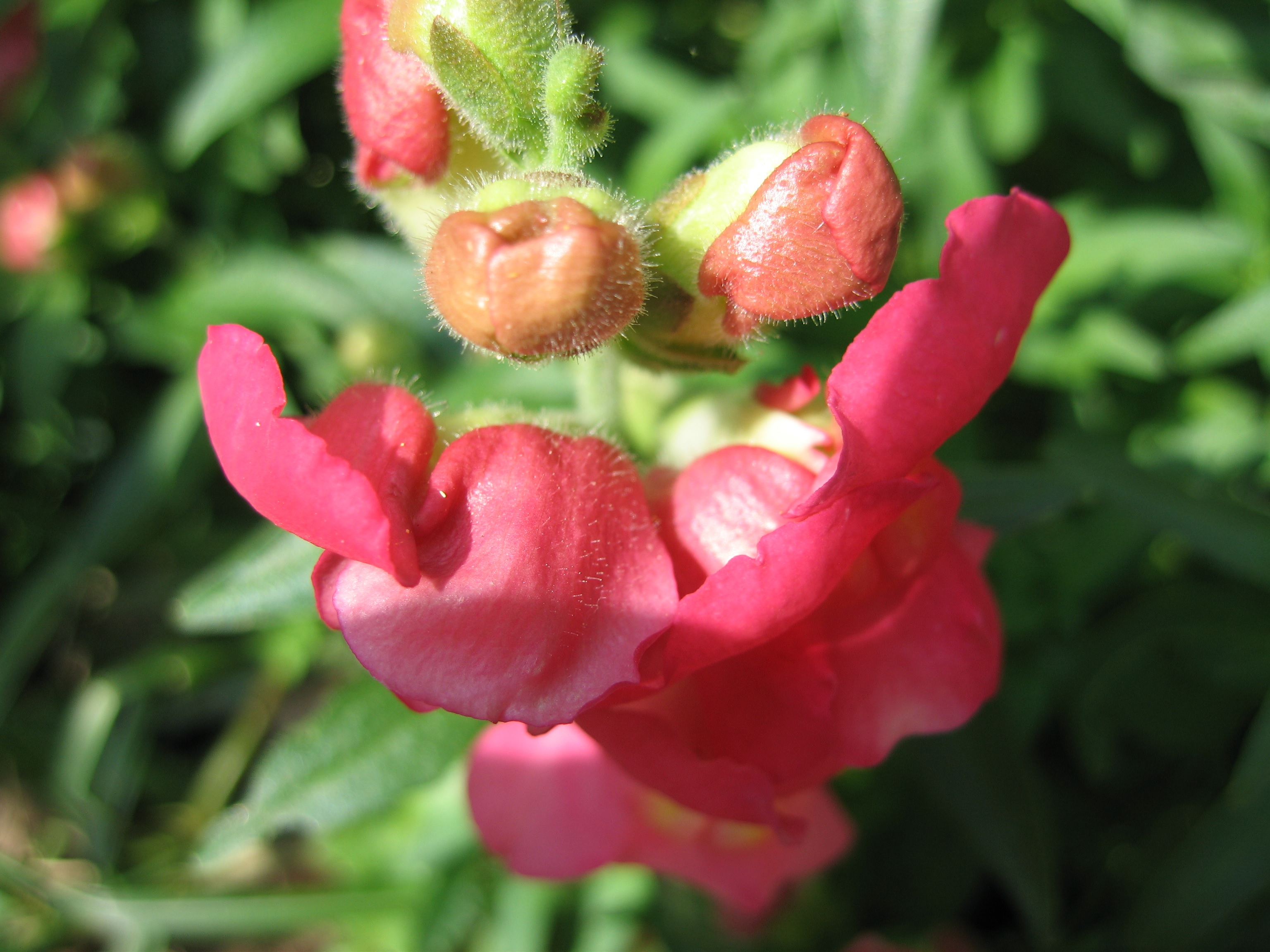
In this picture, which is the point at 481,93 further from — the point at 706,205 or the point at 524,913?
the point at 524,913

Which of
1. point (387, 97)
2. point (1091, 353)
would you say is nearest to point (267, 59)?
point (387, 97)

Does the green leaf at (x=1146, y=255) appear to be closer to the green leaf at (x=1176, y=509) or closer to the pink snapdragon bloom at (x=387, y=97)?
the green leaf at (x=1176, y=509)

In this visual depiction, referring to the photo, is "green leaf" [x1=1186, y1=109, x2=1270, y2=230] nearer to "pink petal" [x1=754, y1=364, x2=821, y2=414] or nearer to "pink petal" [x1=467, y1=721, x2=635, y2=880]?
"pink petal" [x1=754, y1=364, x2=821, y2=414]

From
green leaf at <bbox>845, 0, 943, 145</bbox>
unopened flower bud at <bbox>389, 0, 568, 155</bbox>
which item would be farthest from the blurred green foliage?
unopened flower bud at <bbox>389, 0, 568, 155</bbox>

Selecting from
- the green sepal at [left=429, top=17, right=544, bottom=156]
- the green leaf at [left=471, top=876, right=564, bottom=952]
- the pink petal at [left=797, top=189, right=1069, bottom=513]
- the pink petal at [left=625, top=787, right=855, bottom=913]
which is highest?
the green sepal at [left=429, top=17, right=544, bottom=156]

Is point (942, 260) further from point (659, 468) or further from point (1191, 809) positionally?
point (1191, 809)

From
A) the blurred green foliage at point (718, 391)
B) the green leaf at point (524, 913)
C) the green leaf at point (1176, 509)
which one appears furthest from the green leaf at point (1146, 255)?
the green leaf at point (524, 913)
